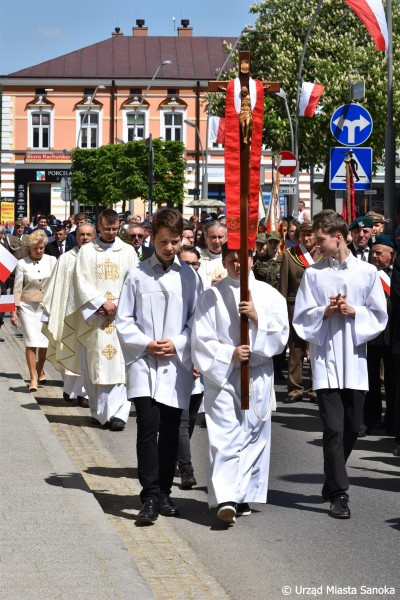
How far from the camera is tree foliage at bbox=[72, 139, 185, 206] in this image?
201ft

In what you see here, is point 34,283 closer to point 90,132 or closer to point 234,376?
point 234,376

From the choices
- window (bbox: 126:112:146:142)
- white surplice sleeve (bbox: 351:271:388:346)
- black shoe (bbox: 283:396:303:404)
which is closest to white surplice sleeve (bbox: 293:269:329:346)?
white surplice sleeve (bbox: 351:271:388:346)

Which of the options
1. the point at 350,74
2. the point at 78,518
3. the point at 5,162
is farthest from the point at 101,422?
the point at 5,162

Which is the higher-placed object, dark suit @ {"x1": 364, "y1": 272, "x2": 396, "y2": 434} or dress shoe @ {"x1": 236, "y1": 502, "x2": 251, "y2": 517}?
dark suit @ {"x1": 364, "y1": 272, "x2": 396, "y2": 434}

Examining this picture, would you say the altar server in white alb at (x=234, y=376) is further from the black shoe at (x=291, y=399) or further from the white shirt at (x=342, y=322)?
the black shoe at (x=291, y=399)

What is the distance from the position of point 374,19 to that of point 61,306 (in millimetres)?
8844

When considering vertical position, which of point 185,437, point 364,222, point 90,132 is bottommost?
point 185,437

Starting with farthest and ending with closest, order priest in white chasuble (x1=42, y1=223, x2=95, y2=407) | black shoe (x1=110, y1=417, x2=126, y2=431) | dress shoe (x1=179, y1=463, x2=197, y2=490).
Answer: priest in white chasuble (x1=42, y1=223, x2=95, y2=407) < black shoe (x1=110, y1=417, x2=126, y2=431) < dress shoe (x1=179, y1=463, x2=197, y2=490)

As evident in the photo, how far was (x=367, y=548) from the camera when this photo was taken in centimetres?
738

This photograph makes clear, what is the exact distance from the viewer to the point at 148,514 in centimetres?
802

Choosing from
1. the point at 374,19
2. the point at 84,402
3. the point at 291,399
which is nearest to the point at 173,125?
the point at 374,19

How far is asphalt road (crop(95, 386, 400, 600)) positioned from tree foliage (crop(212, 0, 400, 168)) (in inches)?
1453

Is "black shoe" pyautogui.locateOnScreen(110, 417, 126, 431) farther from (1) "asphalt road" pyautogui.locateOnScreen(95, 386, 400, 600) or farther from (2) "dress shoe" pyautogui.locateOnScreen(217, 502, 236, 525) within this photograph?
(2) "dress shoe" pyautogui.locateOnScreen(217, 502, 236, 525)

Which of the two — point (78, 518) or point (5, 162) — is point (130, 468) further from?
point (5, 162)
